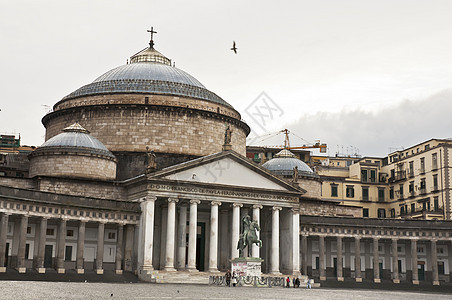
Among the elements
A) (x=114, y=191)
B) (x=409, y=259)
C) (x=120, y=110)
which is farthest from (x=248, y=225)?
(x=409, y=259)

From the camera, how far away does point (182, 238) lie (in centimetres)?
5569

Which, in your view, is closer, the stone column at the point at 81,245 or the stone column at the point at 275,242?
the stone column at the point at 81,245

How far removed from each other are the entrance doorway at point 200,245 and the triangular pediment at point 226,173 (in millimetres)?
6238

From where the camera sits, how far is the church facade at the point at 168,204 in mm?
53031

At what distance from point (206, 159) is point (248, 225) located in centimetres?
1088

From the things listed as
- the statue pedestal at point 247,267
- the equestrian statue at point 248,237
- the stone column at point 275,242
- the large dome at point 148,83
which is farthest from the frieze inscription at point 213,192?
the large dome at point 148,83

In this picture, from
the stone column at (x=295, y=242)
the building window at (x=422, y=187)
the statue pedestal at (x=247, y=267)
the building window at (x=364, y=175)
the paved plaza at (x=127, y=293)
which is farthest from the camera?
the building window at (x=364, y=175)

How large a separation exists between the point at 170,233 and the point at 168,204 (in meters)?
2.50

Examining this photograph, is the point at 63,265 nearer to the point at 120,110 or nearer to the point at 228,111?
the point at 120,110

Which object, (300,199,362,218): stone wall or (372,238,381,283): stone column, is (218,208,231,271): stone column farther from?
(372,238,381,283): stone column

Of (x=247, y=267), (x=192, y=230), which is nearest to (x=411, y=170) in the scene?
(x=192, y=230)

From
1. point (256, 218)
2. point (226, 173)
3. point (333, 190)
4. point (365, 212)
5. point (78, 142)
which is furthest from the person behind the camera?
point (365, 212)

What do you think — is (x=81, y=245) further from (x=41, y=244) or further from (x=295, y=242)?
(x=295, y=242)

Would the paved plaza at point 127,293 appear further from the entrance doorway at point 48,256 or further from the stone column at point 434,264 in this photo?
the stone column at point 434,264
